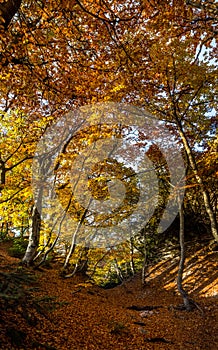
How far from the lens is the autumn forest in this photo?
660 cm

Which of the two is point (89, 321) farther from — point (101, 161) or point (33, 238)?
point (101, 161)

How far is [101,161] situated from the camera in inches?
562

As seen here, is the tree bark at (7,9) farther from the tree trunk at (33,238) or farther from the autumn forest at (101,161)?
the tree trunk at (33,238)

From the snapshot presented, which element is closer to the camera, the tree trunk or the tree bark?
the tree bark

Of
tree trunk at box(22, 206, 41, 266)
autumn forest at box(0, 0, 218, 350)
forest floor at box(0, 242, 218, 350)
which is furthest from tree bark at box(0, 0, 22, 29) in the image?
tree trunk at box(22, 206, 41, 266)

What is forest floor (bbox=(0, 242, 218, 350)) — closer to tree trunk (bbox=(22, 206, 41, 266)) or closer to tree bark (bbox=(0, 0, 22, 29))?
tree trunk (bbox=(22, 206, 41, 266))

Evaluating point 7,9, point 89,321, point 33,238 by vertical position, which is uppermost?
point 7,9

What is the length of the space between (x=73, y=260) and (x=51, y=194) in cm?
503

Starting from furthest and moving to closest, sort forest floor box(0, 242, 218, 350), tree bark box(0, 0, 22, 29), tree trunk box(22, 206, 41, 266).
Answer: tree trunk box(22, 206, 41, 266) → tree bark box(0, 0, 22, 29) → forest floor box(0, 242, 218, 350)

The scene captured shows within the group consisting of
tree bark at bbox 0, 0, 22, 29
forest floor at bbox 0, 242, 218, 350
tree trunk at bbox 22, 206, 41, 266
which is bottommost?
forest floor at bbox 0, 242, 218, 350

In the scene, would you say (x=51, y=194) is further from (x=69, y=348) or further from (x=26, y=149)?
(x=69, y=348)

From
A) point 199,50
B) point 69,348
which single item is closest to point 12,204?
point 69,348

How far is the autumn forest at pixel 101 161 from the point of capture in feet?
21.7

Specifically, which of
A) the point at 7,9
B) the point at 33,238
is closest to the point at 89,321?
the point at 33,238
